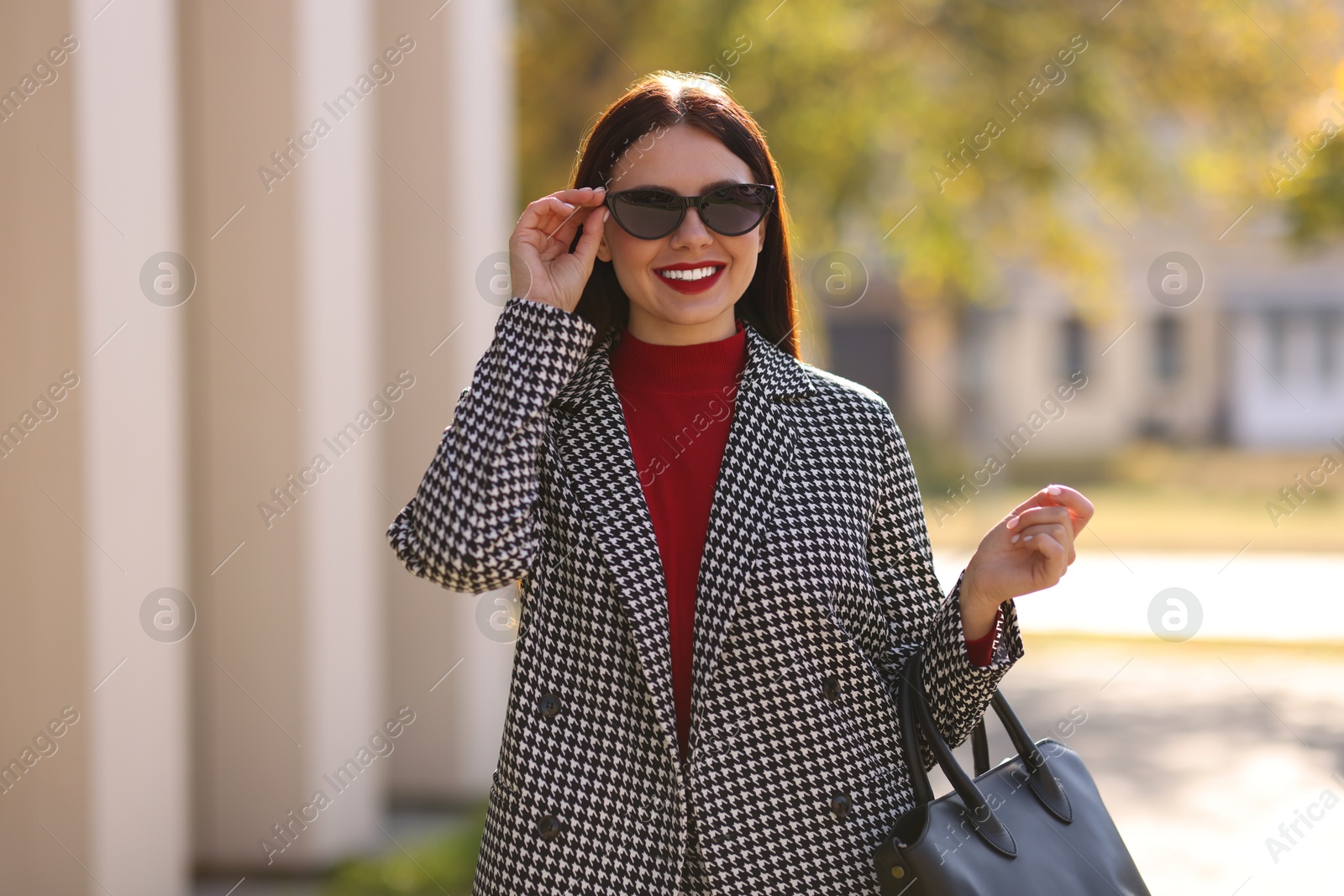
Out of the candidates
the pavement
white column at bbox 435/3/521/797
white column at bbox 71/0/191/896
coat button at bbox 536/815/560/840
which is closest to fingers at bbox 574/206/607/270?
coat button at bbox 536/815/560/840

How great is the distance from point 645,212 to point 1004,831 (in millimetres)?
1101

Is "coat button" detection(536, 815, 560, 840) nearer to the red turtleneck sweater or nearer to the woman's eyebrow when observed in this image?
the red turtleneck sweater

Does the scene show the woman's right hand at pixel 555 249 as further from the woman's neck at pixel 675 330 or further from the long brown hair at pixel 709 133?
the woman's neck at pixel 675 330

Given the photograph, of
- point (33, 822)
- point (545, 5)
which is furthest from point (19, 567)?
point (545, 5)

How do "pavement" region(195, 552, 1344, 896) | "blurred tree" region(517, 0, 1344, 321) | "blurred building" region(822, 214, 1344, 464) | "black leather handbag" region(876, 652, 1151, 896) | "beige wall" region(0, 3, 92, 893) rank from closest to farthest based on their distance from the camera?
"black leather handbag" region(876, 652, 1151, 896) < "beige wall" region(0, 3, 92, 893) < "pavement" region(195, 552, 1344, 896) < "blurred tree" region(517, 0, 1344, 321) < "blurred building" region(822, 214, 1344, 464)

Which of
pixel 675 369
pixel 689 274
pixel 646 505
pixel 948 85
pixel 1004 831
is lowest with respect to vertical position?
pixel 1004 831

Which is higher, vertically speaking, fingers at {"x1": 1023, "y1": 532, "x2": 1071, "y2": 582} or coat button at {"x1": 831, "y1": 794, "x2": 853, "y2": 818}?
fingers at {"x1": 1023, "y1": 532, "x2": 1071, "y2": 582}

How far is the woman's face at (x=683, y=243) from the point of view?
2.21 m

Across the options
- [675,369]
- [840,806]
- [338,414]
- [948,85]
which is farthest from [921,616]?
[948,85]

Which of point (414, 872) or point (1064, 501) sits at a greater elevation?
point (1064, 501)

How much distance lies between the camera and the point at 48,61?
382cm

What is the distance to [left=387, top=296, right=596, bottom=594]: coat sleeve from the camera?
6.53ft

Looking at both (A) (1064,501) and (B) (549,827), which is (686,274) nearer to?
(A) (1064,501)

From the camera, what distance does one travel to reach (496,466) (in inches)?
78.7
